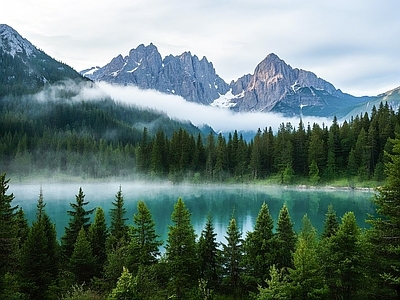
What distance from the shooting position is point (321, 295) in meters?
15.6

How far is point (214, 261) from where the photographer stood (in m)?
21.6

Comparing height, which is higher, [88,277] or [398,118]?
[398,118]

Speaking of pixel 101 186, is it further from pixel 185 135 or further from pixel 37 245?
pixel 37 245

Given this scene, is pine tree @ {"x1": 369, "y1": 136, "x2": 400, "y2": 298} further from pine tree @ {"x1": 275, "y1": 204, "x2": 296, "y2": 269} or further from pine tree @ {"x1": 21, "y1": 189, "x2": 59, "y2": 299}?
pine tree @ {"x1": 21, "y1": 189, "x2": 59, "y2": 299}

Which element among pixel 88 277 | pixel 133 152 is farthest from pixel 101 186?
pixel 88 277

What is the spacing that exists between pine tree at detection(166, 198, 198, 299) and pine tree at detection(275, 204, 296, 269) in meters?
4.77

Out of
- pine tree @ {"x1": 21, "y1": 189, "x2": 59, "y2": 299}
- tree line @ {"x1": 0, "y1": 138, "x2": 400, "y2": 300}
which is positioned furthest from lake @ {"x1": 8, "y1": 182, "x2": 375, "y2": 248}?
pine tree @ {"x1": 21, "y1": 189, "x2": 59, "y2": 299}

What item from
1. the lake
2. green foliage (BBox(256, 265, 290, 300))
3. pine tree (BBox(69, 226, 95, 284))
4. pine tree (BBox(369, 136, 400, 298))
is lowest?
the lake

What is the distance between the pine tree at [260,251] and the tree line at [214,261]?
2.2 inches

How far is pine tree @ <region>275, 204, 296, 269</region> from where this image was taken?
20.2 meters

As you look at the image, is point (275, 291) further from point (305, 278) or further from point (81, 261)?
point (81, 261)

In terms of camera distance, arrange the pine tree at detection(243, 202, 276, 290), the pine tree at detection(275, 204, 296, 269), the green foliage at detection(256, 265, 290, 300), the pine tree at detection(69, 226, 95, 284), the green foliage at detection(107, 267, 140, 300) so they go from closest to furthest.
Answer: the green foliage at detection(107, 267, 140, 300) < the green foliage at detection(256, 265, 290, 300) < the pine tree at detection(243, 202, 276, 290) < the pine tree at detection(275, 204, 296, 269) < the pine tree at detection(69, 226, 95, 284)

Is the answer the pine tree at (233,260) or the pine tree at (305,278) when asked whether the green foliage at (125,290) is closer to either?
the pine tree at (305,278)

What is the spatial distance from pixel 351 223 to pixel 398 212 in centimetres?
217
